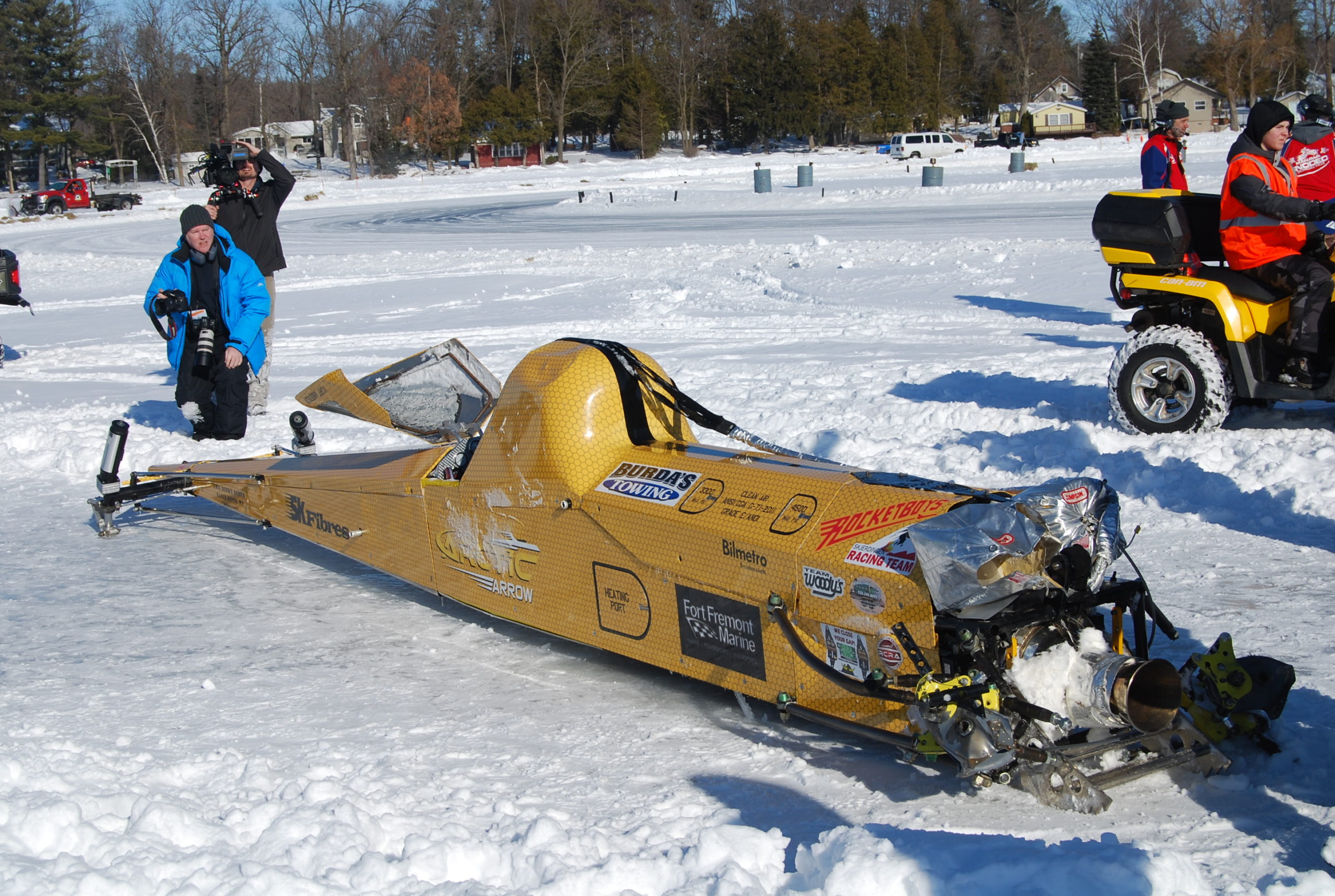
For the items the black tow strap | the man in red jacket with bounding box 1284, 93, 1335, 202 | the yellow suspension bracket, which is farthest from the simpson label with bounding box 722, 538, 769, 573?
the man in red jacket with bounding box 1284, 93, 1335, 202

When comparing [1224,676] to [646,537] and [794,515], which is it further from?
[646,537]

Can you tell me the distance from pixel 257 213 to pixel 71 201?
144ft

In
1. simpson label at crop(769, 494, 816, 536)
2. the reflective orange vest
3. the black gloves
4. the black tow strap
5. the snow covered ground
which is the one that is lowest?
the snow covered ground

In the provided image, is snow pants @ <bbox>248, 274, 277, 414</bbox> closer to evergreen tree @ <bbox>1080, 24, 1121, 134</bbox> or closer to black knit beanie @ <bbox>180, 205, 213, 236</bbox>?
black knit beanie @ <bbox>180, 205, 213, 236</bbox>

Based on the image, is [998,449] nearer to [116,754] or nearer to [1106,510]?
[1106,510]

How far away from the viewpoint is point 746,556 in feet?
12.6

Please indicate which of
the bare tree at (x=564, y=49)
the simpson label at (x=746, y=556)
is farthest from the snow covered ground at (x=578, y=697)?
the bare tree at (x=564, y=49)

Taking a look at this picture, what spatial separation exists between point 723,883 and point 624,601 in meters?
1.51

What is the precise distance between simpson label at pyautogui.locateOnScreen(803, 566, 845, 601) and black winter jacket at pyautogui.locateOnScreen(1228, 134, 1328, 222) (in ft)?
15.5

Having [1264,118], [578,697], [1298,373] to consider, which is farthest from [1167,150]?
[578,697]

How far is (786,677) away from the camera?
3.83 metres

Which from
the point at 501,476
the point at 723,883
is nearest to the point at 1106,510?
the point at 723,883

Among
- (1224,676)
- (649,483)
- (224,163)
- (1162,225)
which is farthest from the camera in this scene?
(224,163)

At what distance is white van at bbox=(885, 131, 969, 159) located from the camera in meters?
50.6
